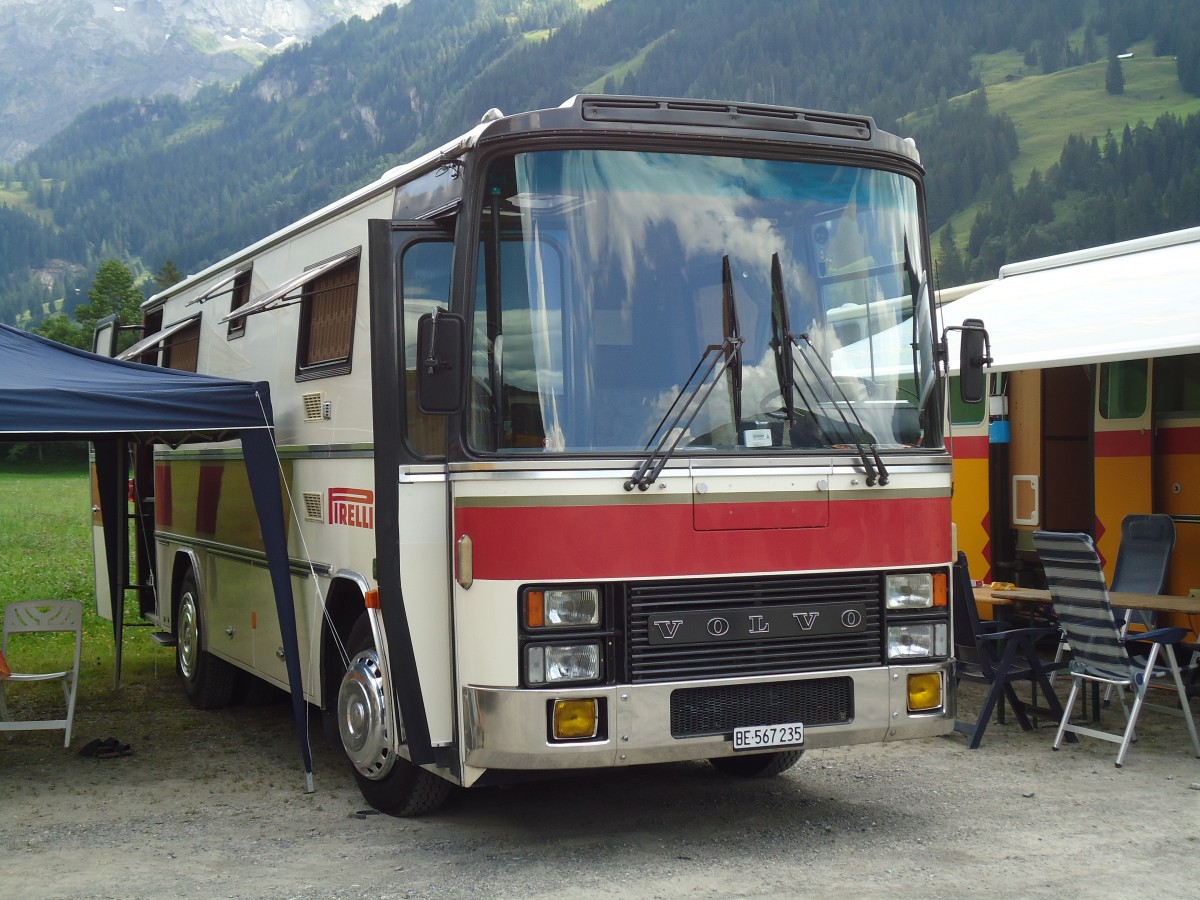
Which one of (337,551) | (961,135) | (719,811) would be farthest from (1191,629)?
(961,135)

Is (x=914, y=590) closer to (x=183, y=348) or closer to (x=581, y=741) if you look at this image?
(x=581, y=741)

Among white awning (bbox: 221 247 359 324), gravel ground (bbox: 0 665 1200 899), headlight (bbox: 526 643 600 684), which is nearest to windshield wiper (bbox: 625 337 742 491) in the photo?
headlight (bbox: 526 643 600 684)

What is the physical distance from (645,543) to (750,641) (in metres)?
0.63

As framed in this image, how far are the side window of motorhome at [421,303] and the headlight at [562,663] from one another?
96 cm

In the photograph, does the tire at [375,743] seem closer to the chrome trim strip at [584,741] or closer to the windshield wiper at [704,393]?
the chrome trim strip at [584,741]

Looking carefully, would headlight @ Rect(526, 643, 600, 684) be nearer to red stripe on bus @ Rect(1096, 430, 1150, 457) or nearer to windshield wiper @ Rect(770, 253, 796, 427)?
windshield wiper @ Rect(770, 253, 796, 427)

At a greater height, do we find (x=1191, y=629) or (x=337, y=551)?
(x=337, y=551)

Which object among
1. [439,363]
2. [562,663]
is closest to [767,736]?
[562,663]

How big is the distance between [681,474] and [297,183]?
7767 inches

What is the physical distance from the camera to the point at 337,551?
6.96m

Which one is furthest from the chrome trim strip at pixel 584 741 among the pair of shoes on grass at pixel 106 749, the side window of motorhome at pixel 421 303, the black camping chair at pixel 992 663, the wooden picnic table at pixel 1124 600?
the pair of shoes on grass at pixel 106 749

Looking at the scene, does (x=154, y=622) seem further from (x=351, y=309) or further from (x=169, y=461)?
(x=351, y=309)

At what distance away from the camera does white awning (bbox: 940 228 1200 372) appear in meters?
8.77

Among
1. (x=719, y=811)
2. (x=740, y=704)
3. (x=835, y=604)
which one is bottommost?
(x=719, y=811)
